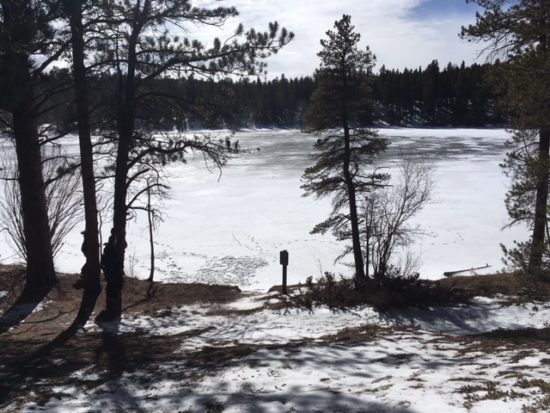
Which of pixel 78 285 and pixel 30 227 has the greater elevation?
pixel 30 227

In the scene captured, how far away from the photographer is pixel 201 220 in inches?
1011

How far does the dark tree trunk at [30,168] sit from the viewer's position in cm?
776

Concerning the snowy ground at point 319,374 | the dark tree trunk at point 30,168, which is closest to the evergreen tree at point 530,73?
the snowy ground at point 319,374

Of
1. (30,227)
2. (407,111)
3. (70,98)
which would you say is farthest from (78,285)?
(407,111)

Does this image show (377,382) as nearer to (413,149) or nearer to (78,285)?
(78,285)

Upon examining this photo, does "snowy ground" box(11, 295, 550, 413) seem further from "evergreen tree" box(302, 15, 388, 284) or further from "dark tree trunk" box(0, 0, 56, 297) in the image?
"evergreen tree" box(302, 15, 388, 284)

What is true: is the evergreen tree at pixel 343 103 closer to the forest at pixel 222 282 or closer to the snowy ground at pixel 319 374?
the forest at pixel 222 282

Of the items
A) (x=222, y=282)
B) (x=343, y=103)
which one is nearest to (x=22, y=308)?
(x=222, y=282)

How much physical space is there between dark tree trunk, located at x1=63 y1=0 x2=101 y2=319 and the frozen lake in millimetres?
3296

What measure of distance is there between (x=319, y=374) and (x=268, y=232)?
17.4m

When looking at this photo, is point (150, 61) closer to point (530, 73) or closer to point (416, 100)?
point (530, 73)

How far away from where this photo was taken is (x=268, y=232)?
23234mm

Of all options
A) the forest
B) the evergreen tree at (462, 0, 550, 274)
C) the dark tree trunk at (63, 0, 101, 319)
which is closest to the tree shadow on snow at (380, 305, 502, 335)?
the forest

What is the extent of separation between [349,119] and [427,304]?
21.2ft
